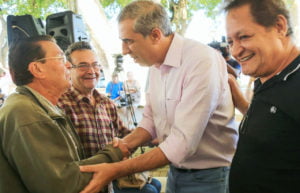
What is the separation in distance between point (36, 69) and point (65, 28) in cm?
171

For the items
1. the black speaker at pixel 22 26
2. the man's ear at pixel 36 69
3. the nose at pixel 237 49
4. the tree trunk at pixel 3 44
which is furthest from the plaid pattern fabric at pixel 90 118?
the tree trunk at pixel 3 44

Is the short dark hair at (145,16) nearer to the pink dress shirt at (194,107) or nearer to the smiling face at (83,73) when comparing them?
the pink dress shirt at (194,107)

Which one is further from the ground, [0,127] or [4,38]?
[4,38]

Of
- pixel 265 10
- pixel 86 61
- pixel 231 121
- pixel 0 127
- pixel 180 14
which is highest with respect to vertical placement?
pixel 180 14

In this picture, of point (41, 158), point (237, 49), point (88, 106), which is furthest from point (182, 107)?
point (88, 106)

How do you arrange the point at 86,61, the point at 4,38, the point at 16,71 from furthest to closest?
the point at 4,38 → the point at 86,61 → the point at 16,71

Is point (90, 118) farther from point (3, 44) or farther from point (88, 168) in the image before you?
point (3, 44)

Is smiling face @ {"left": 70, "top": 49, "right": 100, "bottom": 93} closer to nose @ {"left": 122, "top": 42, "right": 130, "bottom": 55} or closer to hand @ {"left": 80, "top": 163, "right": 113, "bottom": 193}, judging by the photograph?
nose @ {"left": 122, "top": 42, "right": 130, "bottom": 55}

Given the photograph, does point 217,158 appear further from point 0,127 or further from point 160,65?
point 0,127

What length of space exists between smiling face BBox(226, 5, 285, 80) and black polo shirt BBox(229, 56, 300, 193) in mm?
68

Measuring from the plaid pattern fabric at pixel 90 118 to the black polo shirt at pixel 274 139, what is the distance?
1132mm

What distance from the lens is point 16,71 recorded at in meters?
1.52

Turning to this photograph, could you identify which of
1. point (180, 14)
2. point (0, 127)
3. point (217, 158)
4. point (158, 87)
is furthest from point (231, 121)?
point (180, 14)

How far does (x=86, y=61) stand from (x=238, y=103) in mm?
1252
